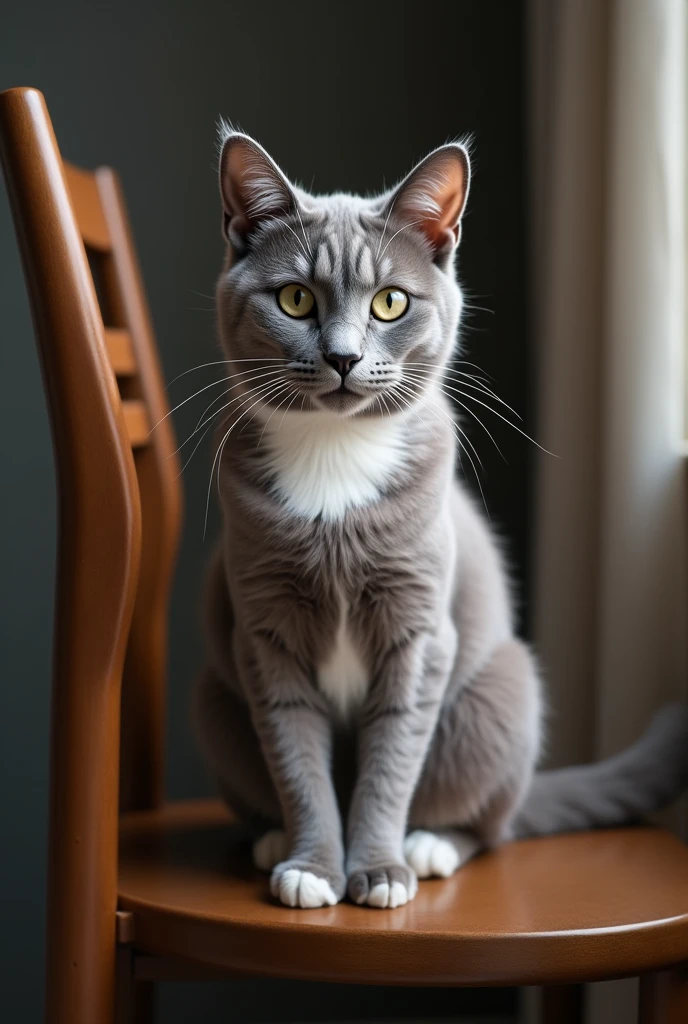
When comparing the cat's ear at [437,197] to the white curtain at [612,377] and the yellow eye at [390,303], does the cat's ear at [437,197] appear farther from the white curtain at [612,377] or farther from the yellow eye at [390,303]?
the white curtain at [612,377]

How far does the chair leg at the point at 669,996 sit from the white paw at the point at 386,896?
8.7 inches

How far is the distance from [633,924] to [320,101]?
1.23m

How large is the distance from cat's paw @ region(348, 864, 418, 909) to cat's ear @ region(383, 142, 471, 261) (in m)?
0.57

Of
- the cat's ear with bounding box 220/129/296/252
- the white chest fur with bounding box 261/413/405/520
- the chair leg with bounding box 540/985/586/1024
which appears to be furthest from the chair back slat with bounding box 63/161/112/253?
the chair leg with bounding box 540/985/586/1024

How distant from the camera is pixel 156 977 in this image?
1083 millimetres

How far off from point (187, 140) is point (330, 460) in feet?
→ 2.67

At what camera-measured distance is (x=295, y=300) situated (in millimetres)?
954

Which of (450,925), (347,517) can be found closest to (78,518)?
(347,517)

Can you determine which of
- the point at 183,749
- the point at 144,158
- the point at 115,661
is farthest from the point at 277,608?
the point at 144,158

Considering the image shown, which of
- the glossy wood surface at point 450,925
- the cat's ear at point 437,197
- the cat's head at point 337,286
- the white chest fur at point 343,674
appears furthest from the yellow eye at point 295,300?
the glossy wood surface at point 450,925

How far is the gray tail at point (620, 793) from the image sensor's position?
1129mm

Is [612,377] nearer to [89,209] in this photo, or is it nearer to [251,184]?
[251,184]

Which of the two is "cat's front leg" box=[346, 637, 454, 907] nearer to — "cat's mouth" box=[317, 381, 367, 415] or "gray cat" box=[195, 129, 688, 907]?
"gray cat" box=[195, 129, 688, 907]

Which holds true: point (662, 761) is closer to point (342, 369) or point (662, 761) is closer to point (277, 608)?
point (277, 608)
